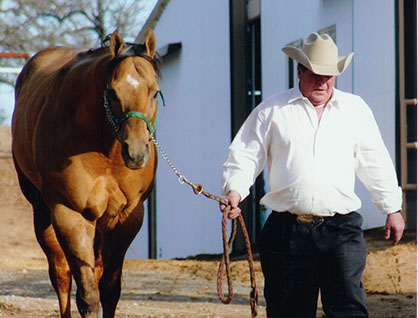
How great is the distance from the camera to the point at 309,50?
4.32 metres

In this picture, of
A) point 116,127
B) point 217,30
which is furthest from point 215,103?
point 116,127

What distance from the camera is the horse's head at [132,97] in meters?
4.61

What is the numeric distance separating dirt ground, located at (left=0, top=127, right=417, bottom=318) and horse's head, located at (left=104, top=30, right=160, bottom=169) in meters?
2.55

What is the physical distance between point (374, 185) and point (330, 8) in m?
Answer: 6.26

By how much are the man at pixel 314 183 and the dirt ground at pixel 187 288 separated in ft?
9.12

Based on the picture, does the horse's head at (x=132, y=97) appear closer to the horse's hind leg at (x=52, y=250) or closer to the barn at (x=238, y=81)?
the horse's hind leg at (x=52, y=250)

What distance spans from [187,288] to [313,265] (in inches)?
194

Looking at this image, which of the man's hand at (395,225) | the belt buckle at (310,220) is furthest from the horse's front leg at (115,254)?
the man's hand at (395,225)

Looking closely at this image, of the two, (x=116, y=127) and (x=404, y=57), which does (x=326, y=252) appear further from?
(x=404, y=57)

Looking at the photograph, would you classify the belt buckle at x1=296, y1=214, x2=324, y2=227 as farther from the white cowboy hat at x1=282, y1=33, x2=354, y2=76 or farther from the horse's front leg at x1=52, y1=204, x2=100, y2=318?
the horse's front leg at x1=52, y1=204, x2=100, y2=318

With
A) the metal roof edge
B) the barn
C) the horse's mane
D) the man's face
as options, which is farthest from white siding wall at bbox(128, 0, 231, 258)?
the man's face

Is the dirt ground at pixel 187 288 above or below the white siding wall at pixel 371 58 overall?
below

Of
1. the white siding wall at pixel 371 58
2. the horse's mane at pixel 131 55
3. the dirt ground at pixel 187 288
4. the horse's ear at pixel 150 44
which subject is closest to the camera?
the horse's mane at pixel 131 55

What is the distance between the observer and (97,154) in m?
5.31
